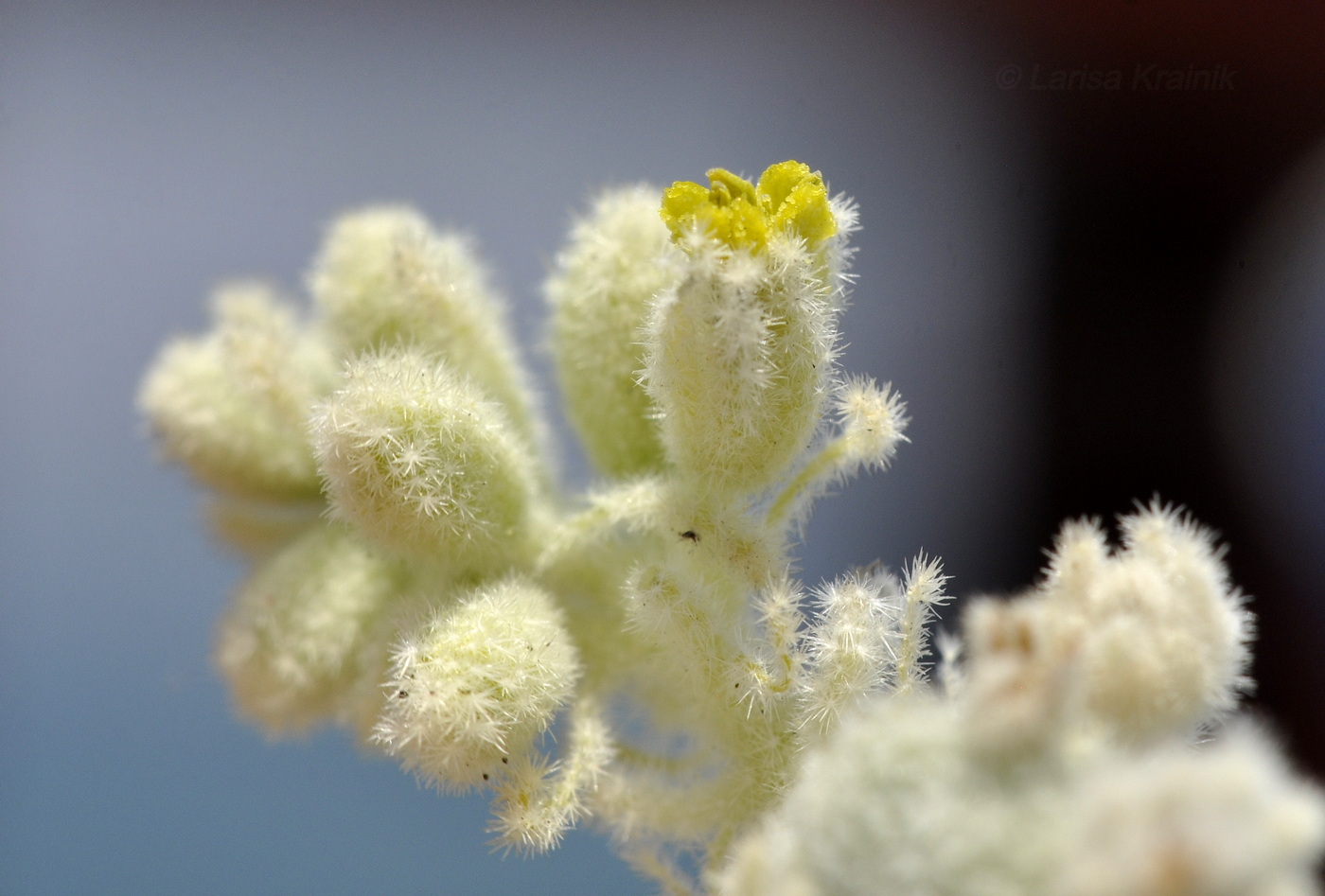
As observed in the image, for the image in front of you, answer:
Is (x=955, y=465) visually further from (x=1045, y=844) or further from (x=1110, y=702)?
(x=1045, y=844)

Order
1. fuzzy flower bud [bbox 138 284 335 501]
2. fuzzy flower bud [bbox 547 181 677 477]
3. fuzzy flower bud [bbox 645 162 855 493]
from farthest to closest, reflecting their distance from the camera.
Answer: fuzzy flower bud [bbox 138 284 335 501], fuzzy flower bud [bbox 547 181 677 477], fuzzy flower bud [bbox 645 162 855 493]

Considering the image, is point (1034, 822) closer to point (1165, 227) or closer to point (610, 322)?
point (610, 322)

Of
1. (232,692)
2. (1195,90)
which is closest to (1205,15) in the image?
(1195,90)

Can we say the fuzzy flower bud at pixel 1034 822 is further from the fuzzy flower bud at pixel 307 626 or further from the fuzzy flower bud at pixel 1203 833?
the fuzzy flower bud at pixel 307 626

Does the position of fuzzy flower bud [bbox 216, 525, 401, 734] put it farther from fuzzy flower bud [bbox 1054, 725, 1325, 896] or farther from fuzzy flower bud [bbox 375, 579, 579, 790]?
fuzzy flower bud [bbox 1054, 725, 1325, 896]

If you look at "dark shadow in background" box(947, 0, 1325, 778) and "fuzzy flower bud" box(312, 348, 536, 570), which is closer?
"fuzzy flower bud" box(312, 348, 536, 570)

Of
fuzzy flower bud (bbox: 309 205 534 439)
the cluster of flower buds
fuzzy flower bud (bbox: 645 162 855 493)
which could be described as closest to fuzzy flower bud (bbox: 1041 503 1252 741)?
the cluster of flower buds

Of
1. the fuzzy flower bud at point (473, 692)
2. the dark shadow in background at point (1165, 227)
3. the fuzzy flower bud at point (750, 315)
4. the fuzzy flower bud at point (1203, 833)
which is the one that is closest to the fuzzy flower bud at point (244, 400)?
the fuzzy flower bud at point (473, 692)
